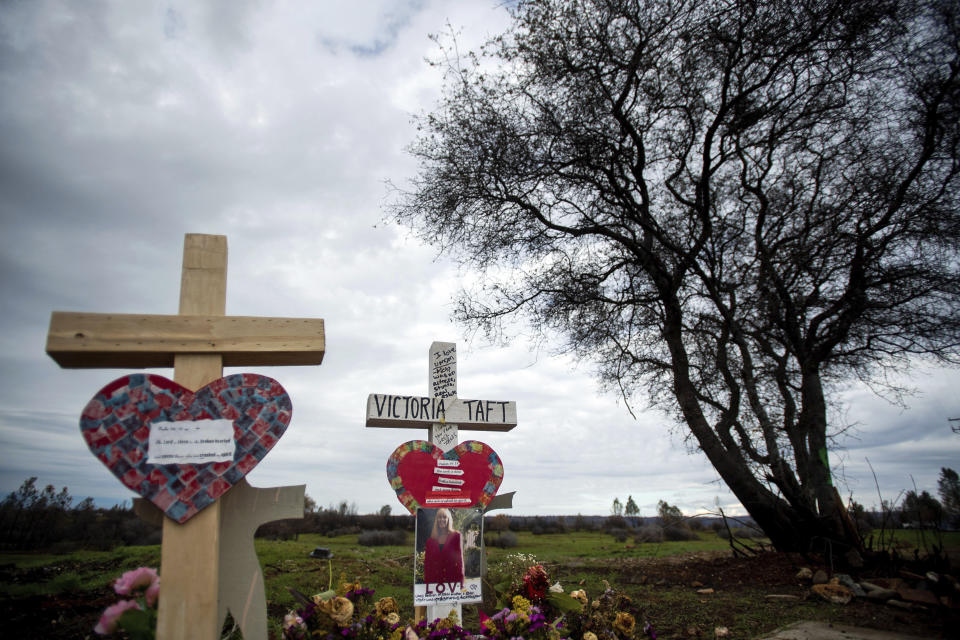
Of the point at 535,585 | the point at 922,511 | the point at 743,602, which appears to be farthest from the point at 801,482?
the point at 535,585

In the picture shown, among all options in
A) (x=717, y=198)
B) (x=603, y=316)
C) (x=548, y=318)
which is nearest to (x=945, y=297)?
(x=717, y=198)

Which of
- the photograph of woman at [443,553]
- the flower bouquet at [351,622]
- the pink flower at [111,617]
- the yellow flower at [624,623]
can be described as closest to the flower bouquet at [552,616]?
the yellow flower at [624,623]

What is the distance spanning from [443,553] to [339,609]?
1154mm

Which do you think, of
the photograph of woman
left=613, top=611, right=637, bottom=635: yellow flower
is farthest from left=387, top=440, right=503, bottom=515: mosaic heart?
left=613, top=611, right=637, bottom=635: yellow flower

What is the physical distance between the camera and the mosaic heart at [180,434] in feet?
9.62

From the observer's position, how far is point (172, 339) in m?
3.21

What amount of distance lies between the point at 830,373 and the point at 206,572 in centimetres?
981

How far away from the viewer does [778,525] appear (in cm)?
797

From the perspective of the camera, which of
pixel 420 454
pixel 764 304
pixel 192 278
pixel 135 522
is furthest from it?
pixel 764 304

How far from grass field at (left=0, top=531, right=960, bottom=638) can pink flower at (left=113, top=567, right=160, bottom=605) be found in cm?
90

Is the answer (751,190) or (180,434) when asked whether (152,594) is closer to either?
(180,434)

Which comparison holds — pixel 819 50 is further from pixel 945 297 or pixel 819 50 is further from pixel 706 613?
pixel 706 613

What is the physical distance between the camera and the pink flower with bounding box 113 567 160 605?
112 inches

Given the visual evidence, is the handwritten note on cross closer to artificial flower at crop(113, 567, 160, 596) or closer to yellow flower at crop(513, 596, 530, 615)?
yellow flower at crop(513, 596, 530, 615)
